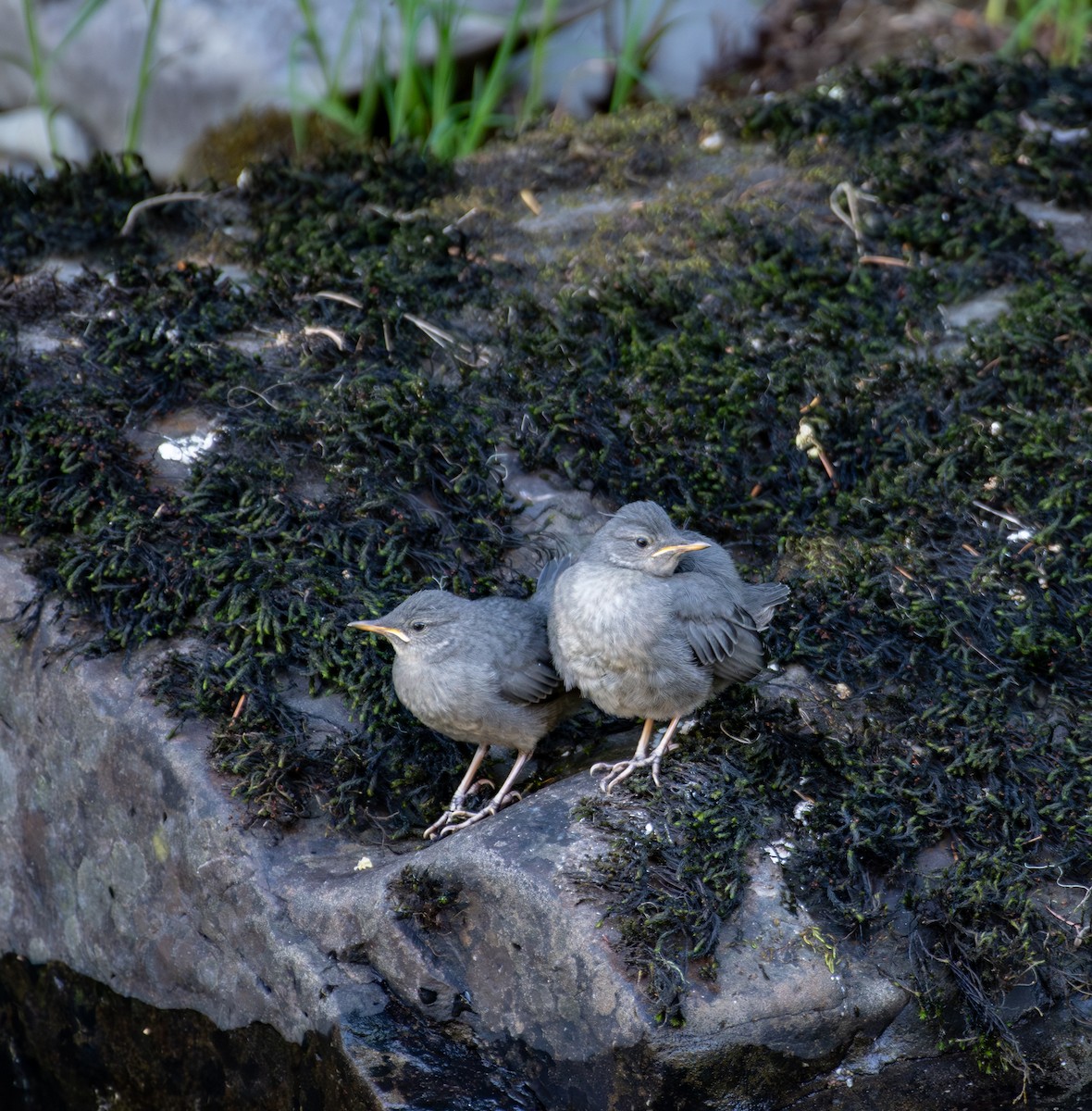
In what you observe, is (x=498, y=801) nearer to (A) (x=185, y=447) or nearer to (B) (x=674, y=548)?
(B) (x=674, y=548)

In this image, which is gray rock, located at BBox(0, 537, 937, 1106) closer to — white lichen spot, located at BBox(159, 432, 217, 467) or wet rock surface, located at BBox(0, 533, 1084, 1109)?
wet rock surface, located at BBox(0, 533, 1084, 1109)

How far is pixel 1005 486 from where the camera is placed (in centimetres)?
552

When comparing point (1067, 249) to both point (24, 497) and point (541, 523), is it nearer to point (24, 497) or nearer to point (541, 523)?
point (541, 523)

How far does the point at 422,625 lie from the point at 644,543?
0.90m

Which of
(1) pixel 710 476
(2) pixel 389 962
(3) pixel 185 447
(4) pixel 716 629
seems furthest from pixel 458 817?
(3) pixel 185 447

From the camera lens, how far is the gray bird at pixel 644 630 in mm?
4430

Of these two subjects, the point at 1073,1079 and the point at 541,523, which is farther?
the point at 541,523

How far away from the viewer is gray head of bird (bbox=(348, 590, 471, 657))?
4.64 metres

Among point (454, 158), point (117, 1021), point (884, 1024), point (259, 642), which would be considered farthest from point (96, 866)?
point (454, 158)

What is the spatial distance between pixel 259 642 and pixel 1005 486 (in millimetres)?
3321

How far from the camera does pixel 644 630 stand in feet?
14.5

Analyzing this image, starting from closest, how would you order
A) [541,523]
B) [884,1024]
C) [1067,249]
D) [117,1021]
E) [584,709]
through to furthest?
1. [884,1024]
2. [117,1021]
3. [584,709]
4. [541,523]
5. [1067,249]

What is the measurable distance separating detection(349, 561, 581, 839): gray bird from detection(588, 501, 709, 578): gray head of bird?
0.49 m

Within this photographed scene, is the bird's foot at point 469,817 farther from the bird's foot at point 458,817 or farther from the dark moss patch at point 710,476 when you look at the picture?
the dark moss patch at point 710,476
